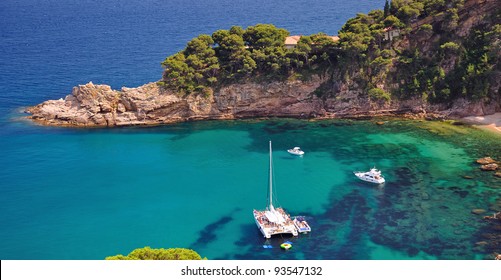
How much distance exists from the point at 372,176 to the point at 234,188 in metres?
16.9

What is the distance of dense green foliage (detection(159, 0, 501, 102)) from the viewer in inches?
3676

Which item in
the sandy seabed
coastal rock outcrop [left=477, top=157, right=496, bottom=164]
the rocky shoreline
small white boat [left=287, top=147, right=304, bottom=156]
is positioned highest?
the rocky shoreline

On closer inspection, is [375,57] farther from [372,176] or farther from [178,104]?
[178,104]

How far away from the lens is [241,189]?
70688mm

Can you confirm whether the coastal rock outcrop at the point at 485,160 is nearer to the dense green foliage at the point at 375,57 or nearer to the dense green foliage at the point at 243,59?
the dense green foliage at the point at 375,57

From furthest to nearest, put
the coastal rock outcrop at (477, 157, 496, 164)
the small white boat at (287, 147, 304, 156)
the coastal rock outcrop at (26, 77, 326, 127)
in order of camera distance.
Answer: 1. the coastal rock outcrop at (26, 77, 326, 127)
2. the small white boat at (287, 147, 304, 156)
3. the coastal rock outcrop at (477, 157, 496, 164)

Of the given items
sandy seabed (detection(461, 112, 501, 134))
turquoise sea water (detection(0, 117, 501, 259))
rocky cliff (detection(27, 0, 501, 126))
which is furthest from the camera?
rocky cliff (detection(27, 0, 501, 126))

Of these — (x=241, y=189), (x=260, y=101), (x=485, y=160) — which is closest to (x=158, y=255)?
(x=241, y=189)

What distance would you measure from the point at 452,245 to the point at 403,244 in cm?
464

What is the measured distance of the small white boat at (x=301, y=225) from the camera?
59531 millimetres

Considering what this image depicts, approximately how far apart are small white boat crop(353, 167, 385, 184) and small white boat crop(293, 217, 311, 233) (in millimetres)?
13651

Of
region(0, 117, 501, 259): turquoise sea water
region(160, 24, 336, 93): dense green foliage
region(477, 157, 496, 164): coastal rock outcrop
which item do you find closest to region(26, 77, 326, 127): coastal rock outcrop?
region(160, 24, 336, 93): dense green foliage

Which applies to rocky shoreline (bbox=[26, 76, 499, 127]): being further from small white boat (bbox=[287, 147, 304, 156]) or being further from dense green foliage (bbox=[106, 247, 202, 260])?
dense green foliage (bbox=[106, 247, 202, 260])

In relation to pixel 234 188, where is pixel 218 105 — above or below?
above
